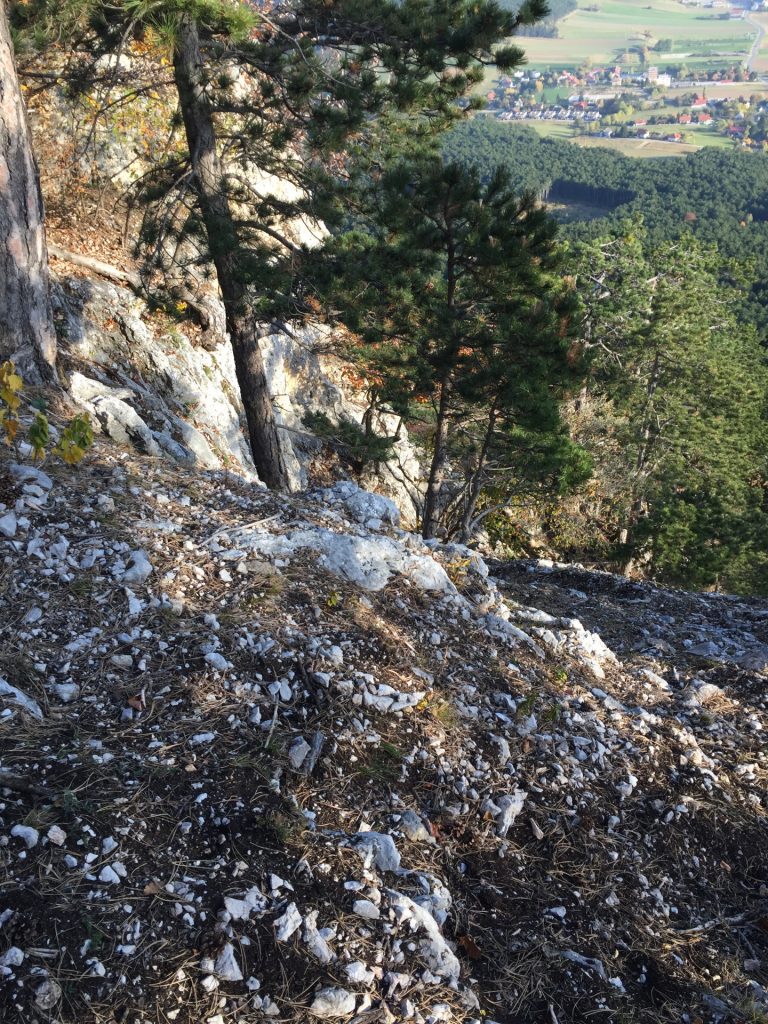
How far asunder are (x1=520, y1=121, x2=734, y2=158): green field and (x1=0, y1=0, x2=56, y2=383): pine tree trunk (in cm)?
11890

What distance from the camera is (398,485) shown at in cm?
1625

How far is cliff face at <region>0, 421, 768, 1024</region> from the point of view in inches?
86.8

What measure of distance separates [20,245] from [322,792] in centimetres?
411

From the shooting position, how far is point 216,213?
665 cm

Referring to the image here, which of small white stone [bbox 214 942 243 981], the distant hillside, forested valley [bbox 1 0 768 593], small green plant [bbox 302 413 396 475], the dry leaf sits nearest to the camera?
small white stone [bbox 214 942 243 981]

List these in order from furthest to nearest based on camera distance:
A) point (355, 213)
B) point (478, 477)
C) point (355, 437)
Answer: point (478, 477), point (355, 437), point (355, 213)

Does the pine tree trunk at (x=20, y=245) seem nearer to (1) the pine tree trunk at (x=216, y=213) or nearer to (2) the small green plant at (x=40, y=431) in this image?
(2) the small green plant at (x=40, y=431)

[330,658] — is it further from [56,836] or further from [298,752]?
[56,836]

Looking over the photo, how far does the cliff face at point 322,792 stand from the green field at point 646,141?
4713 inches

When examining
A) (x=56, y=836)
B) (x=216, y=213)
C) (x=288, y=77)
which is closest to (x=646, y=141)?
(x=288, y=77)

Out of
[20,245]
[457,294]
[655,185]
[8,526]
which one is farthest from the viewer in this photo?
[655,185]

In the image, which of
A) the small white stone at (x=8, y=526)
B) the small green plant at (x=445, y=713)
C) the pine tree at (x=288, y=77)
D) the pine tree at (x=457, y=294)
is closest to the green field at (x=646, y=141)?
the pine tree at (x=457, y=294)

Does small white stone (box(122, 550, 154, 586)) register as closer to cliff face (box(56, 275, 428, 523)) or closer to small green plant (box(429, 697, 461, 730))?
Result: small green plant (box(429, 697, 461, 730))

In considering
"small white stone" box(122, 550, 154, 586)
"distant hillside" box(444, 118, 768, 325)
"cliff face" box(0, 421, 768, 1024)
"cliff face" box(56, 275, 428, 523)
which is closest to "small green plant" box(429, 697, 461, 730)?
"cliff face" box(0, 421, 768, 1024)
